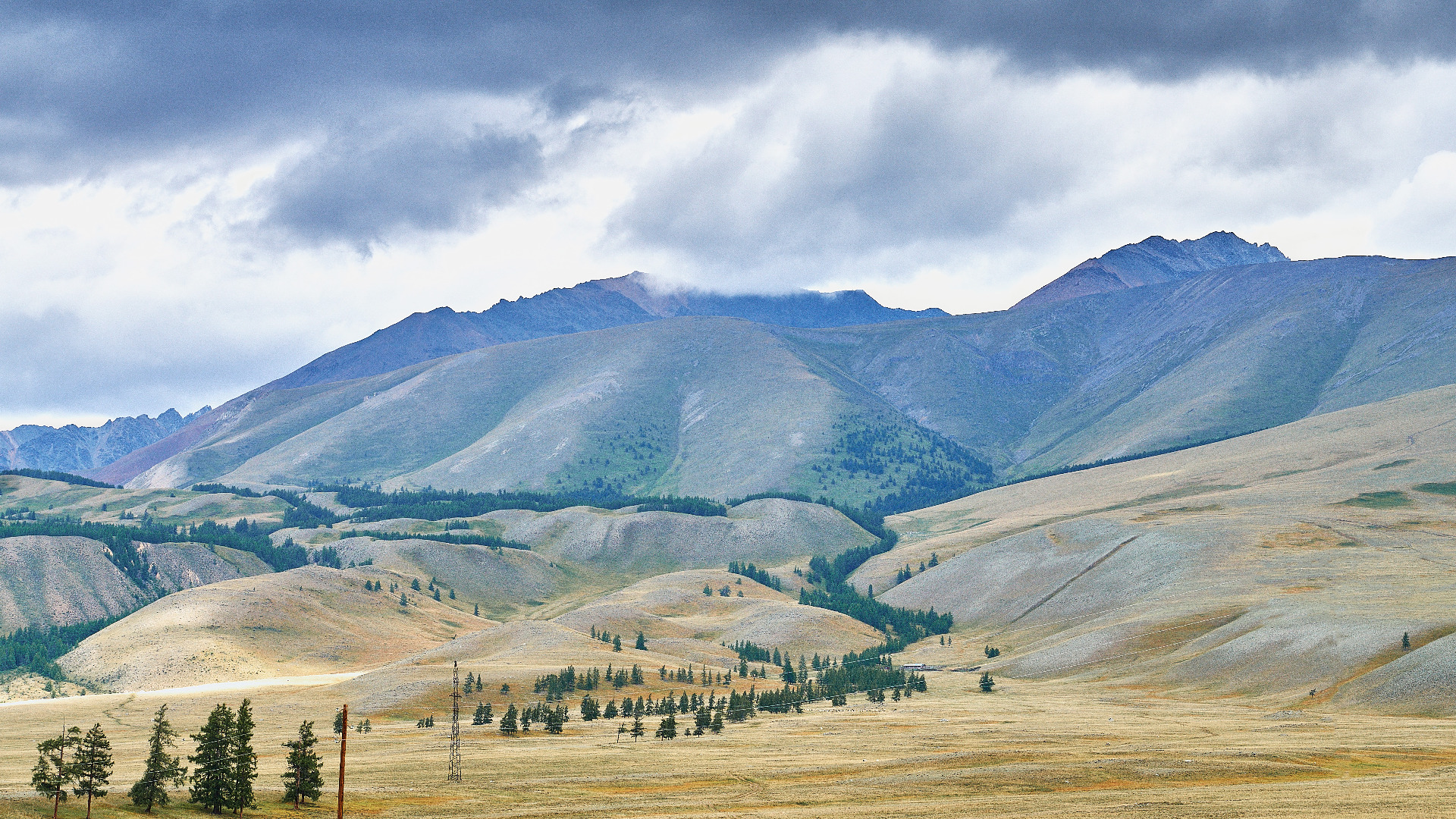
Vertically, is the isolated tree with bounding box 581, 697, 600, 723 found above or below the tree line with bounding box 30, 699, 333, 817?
below

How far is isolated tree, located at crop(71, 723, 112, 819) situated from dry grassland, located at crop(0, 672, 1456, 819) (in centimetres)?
122

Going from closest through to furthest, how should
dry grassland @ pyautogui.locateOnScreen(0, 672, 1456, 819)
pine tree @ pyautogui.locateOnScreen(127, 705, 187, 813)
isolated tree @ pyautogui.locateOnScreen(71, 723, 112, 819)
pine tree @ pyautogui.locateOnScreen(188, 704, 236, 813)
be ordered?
isolated tree @ pyautogui.locateOnScreen(71, 723, 112, 819) → pine tree @ pyautogui.locateOnScreen(127, 705, 187, 813) → pine tree @ pyautogui.locateOnScreen(188, 704, 236, 813) → dry grassland @ pyautogui.locateOnScreen(0, 672, 1456, 819)

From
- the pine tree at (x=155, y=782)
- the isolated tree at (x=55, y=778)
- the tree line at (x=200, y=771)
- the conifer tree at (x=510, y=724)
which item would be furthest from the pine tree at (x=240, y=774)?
the conifer tree at (x=510, y=724)

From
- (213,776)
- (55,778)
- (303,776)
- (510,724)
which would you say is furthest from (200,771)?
(510,724)

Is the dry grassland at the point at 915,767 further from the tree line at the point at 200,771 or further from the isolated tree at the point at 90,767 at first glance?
the tree line at the point at 200,771

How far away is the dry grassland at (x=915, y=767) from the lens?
7750 centimetres

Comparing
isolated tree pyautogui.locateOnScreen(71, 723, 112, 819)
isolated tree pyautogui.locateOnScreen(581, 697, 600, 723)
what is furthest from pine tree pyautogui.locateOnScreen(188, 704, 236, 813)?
isolated tree pyautogui.locateOnScreen(581, 697, 600, 723)

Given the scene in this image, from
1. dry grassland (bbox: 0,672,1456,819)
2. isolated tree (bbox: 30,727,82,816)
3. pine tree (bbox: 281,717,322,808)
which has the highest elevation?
isolated tree (bbox: 30,727,82,816)

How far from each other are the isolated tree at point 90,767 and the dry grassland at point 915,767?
4.00 feet

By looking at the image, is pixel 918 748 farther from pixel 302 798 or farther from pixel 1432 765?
pixel 302 798

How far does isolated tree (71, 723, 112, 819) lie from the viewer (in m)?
69.2

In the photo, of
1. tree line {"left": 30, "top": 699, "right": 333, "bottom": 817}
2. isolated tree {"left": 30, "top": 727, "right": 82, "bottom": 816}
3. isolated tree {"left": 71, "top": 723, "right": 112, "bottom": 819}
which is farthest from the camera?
isolated tree {"left": 71, "top": 723, "right": 112, "bottom": 819}

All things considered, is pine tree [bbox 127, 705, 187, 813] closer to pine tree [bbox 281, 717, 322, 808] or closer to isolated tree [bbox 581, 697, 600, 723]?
pine tree [bbox 281, 717, 322, 808]

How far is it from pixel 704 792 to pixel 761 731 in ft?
170
